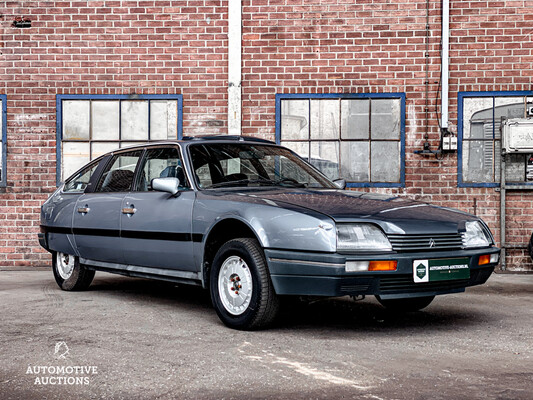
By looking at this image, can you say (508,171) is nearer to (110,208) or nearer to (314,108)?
(314,108)

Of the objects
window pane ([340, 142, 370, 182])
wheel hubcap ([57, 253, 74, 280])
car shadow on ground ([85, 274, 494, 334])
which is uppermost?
window pane ([340, 142, 370, 182])

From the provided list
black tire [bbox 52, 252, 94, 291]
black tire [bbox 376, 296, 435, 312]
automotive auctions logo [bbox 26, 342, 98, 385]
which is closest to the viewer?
→ automotive auctions logo [bbox 26, 342, 98, 385]

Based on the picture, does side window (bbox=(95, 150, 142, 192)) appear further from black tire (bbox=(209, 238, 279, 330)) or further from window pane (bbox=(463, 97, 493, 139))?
window pane (bbox=(463, 97, 493, 139))

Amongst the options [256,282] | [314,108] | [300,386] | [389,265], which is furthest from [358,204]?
[314,108]

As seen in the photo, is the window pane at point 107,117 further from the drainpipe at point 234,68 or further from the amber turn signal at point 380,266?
the amber turn signal at point 380,266

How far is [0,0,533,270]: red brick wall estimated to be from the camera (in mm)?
10000

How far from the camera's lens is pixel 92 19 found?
10438mm

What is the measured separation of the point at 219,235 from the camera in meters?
5.51

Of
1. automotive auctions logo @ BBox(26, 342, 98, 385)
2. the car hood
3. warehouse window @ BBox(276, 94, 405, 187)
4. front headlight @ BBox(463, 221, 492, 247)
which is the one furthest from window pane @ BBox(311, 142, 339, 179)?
automotive auctions logo @ BBox(26, 342, 98, 385)

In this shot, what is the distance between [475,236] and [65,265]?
432 cm

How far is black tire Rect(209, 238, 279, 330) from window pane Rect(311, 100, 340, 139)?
17.2 feet

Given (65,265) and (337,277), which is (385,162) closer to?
(65,265)

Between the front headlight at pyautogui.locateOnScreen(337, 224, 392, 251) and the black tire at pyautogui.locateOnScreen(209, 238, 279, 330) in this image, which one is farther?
the black tire at pyautogui.locateOnScreen(209, 238, 279, 330)

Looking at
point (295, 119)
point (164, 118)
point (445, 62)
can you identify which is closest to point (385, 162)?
point (295, 119)
